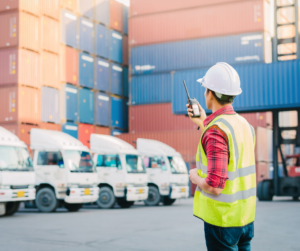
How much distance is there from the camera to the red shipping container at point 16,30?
23469 mm

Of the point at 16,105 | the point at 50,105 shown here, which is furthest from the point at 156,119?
the point at 16,105

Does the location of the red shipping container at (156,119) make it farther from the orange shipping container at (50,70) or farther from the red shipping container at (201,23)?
the orange shipping container at (50,70)

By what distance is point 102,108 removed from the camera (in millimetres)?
30094

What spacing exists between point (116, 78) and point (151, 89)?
123 inches

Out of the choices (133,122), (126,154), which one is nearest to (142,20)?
(133,122)

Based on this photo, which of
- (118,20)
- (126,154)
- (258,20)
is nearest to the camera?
(126,154)

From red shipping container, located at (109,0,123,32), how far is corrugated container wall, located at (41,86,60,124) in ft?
26.4

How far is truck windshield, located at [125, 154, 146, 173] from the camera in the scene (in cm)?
1606

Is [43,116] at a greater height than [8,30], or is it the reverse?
[8,30]

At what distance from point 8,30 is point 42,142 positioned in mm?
11381

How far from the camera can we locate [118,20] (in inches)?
1286

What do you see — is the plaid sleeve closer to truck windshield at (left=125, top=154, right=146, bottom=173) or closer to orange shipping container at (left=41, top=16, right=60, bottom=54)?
truck windshield at (left=125, top=154, right=146, bottom=173)

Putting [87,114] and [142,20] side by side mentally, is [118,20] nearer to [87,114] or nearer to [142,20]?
[142,20]

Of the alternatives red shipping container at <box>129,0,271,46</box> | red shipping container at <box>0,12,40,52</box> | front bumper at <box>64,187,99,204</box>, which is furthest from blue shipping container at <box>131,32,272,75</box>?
front bumper at <box>64,187,99,204</box>
